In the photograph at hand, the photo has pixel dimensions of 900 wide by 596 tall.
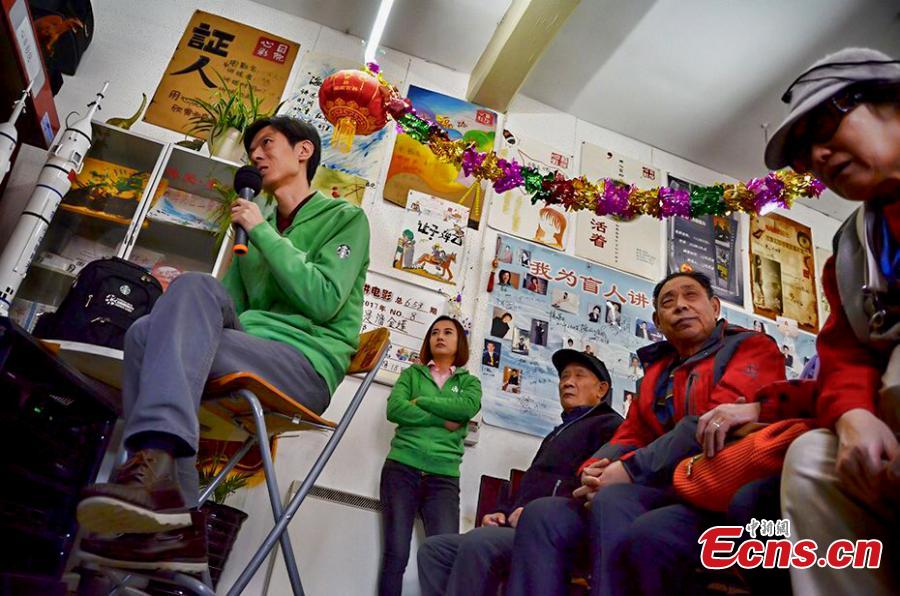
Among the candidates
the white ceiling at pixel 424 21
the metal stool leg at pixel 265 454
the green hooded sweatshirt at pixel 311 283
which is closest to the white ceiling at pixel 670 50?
the white ceiling at pixel 424 21

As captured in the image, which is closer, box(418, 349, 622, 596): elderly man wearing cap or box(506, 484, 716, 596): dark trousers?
box(506, 484, 716, 596): dark trousers

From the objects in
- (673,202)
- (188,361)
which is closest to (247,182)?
(188,361)

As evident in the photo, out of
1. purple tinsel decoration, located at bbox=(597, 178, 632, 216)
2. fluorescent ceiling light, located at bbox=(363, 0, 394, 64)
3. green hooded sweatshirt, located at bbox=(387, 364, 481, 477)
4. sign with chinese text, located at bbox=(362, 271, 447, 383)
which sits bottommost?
green hooded sweatshirt, located at bbox=(387, 364, 481, 477)

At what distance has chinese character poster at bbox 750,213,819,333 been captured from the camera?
13.9 ft

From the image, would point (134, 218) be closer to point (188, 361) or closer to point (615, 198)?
point (188, 361)

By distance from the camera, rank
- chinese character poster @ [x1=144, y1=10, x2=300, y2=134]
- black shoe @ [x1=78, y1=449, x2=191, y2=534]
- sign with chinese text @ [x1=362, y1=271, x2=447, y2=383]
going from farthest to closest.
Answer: chinese character poster @ [x1=144, y1=10, x2=300, y2=134] < sign with chinese text @ [x1=362, y1=271, x2=447, y2=383] < black shoe @ [x1=78, y1=449, x2=191, y2=534]

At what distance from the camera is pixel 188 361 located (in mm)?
1146

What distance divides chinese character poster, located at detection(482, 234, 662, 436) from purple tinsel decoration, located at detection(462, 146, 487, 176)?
555mm

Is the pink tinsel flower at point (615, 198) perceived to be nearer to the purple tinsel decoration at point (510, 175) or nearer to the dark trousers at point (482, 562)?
the purple tinsel decoration at point (510, 175)

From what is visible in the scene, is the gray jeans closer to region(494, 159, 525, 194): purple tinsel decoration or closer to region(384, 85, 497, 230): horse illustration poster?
region(494, 159, 525, 194): purple tinsel decoration

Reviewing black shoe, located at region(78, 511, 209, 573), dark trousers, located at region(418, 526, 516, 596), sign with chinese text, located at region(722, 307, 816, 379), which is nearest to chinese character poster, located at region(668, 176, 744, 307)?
sign with chinese text, located at region(722, 307, 816, 379)

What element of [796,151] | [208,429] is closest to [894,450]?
[796,151]

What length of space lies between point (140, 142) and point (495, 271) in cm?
203

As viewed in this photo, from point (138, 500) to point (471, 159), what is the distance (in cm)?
272
